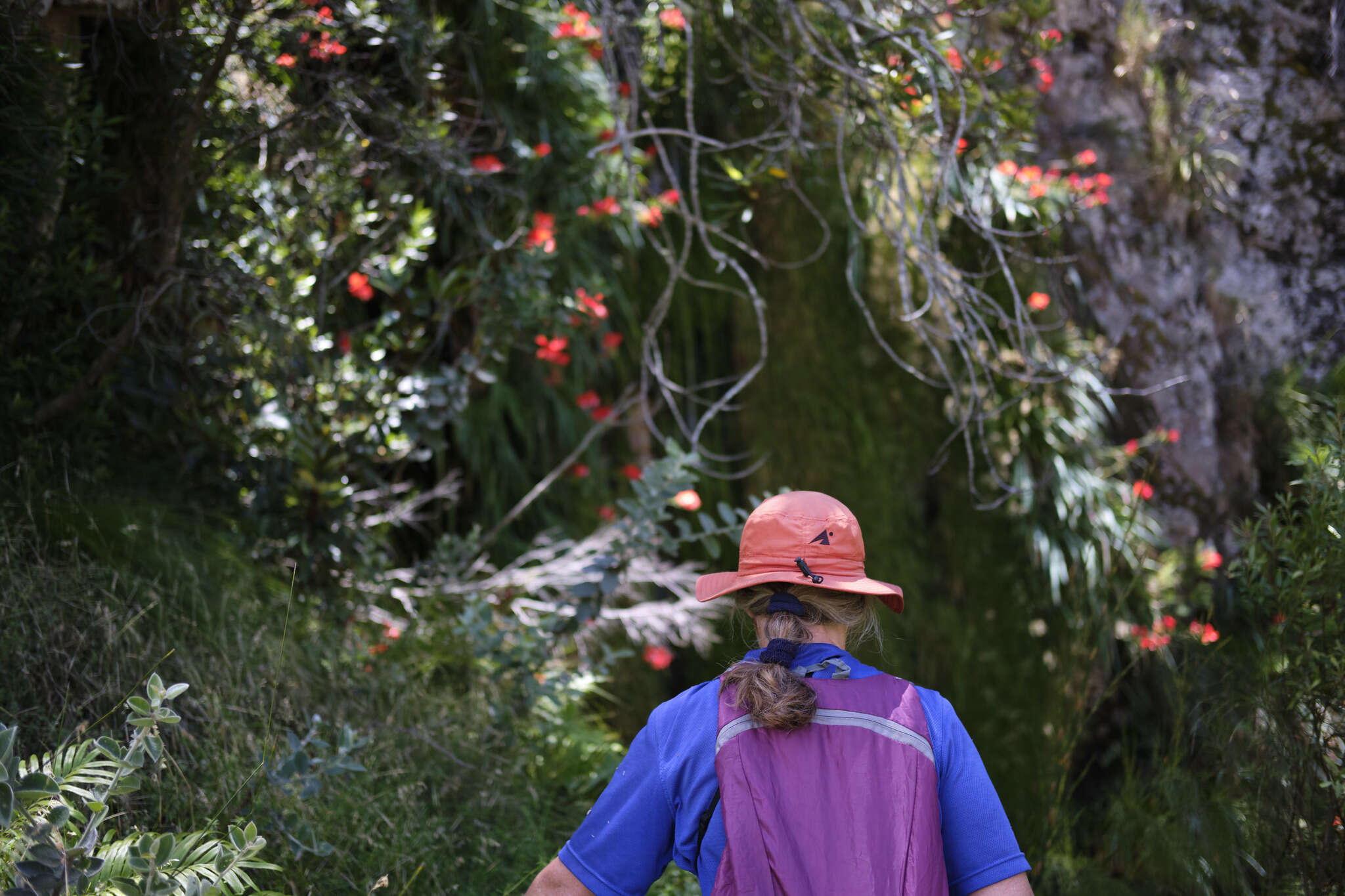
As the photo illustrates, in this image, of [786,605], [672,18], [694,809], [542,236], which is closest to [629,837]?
[694,809]

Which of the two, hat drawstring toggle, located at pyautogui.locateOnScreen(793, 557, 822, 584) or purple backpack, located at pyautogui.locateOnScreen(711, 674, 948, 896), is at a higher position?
hat drawstring toggle, located at pyautogui.locateOnScreen(793, 557, 822, 584)

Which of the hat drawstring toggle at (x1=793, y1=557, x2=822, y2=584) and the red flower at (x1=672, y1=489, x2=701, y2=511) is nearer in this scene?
the hat drawstring toggle at (x1=793, y1=557, x2=822, y2=584)

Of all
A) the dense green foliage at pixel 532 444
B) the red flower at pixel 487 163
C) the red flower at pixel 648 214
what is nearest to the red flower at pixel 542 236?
the dense green foliage at pixel 532 444

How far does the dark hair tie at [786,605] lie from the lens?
5.05 ft

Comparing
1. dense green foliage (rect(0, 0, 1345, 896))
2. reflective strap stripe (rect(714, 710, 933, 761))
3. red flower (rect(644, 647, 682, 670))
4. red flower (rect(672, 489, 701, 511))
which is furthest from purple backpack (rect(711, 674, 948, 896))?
red flower (rect(644, 647, 682, 670))

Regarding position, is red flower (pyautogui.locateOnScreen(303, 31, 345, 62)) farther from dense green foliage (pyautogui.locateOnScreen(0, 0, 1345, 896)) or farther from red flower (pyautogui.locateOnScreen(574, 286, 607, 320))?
red flower (pyautogui.locateOnScreen(574, 286, 607, 320))

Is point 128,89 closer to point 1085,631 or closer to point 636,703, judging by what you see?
point 636,703

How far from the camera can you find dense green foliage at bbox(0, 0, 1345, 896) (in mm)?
2205

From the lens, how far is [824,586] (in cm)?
152

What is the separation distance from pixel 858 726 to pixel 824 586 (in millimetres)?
226

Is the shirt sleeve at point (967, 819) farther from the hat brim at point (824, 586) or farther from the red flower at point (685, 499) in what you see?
the red flower at point (685, 499)

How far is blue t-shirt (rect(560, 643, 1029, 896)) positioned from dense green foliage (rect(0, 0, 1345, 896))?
29 cm

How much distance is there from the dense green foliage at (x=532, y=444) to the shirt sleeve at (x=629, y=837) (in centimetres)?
35

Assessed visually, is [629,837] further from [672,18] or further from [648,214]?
[672,18]
